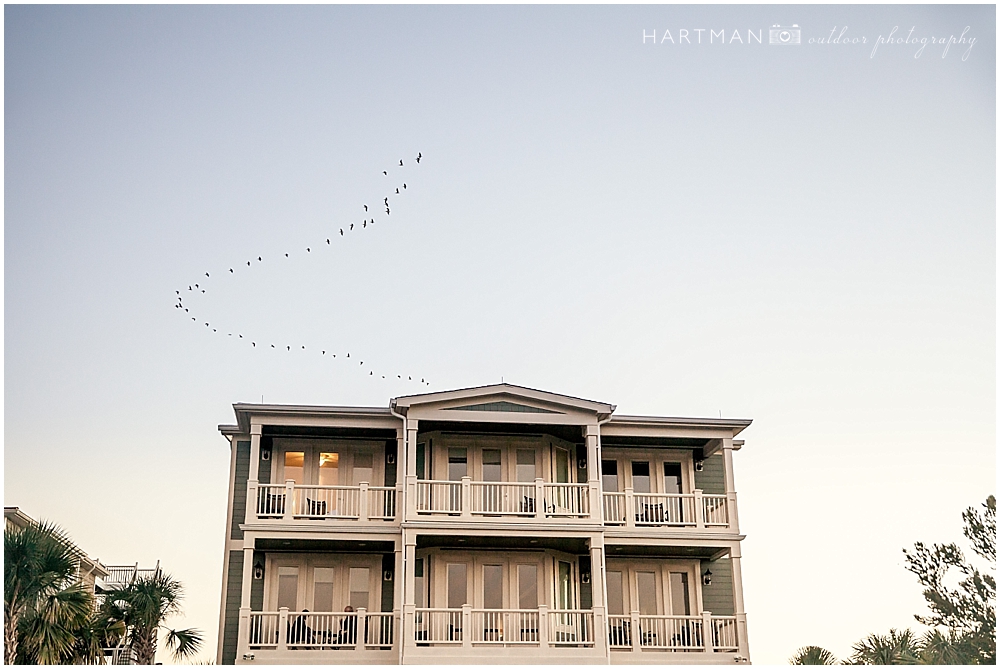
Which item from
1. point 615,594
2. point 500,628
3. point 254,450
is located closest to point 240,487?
point 254,450

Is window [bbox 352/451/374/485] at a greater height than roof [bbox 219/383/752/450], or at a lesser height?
lesser

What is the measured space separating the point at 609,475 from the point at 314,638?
455 centimetres

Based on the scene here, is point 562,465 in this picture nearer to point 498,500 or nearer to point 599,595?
point 498,500

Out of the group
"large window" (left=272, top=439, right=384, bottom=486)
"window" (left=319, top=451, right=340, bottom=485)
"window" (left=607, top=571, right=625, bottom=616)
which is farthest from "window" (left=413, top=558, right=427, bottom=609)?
"window" (left=607, top=571, right=625, bottom=616)

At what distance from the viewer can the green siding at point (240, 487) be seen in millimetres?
13992

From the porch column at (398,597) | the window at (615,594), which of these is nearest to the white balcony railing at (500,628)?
the porch column at (398,597)

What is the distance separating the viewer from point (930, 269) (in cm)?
1484

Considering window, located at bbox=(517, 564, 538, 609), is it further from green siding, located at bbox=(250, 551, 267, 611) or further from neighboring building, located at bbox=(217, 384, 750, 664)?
green siding, located at bbox=(250, 551, 267, 611)

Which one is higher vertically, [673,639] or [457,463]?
[457,463]

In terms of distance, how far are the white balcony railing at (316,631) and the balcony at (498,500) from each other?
1483mm

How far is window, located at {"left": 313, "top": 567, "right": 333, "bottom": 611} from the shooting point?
45.1 feet

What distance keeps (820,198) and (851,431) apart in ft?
12.5

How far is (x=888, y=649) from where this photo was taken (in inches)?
554

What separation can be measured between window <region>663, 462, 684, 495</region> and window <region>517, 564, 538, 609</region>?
2260 mm
